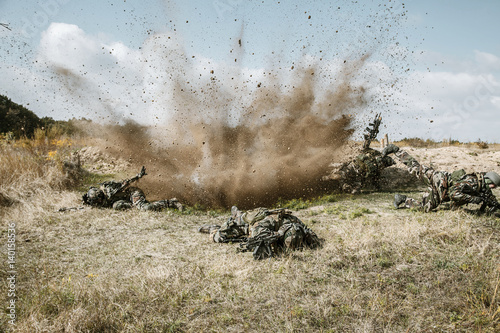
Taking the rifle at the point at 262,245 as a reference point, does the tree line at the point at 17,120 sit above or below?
above

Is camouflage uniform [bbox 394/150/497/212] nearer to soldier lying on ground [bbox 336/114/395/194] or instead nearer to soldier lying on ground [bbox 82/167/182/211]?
soldier lying on ground [bbox 336/114/395/194]

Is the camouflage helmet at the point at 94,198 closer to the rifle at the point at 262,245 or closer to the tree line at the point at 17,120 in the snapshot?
the rifle at the point at 262,245

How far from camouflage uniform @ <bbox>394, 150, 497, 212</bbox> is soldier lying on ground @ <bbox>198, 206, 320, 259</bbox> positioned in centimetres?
419

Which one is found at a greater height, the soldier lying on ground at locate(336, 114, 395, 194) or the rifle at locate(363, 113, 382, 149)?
the rifle at locate(363, 113, 382, 149)

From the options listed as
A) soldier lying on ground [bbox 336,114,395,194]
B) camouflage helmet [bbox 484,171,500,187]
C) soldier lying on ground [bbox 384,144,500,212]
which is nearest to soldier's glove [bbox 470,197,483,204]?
soldier lying on ground [bbox 384,144,500,212]

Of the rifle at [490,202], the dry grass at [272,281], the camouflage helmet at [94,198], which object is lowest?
the dry grass at [272,281]

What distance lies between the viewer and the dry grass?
146 inches

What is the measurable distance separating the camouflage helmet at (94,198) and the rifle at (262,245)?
22.9ft

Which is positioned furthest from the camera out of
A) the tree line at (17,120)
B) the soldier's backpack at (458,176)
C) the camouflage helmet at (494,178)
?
the tree line at (17,120)

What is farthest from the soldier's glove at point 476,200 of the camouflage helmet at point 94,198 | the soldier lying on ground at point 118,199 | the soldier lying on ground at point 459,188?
the camouflage helmet at point 94,198

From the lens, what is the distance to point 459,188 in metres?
7.62

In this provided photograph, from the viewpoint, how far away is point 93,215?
962cm

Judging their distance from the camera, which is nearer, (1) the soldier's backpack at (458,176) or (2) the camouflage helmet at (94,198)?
(1) the soldier's backpack at (458,176)

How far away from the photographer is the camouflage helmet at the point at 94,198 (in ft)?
34.3
